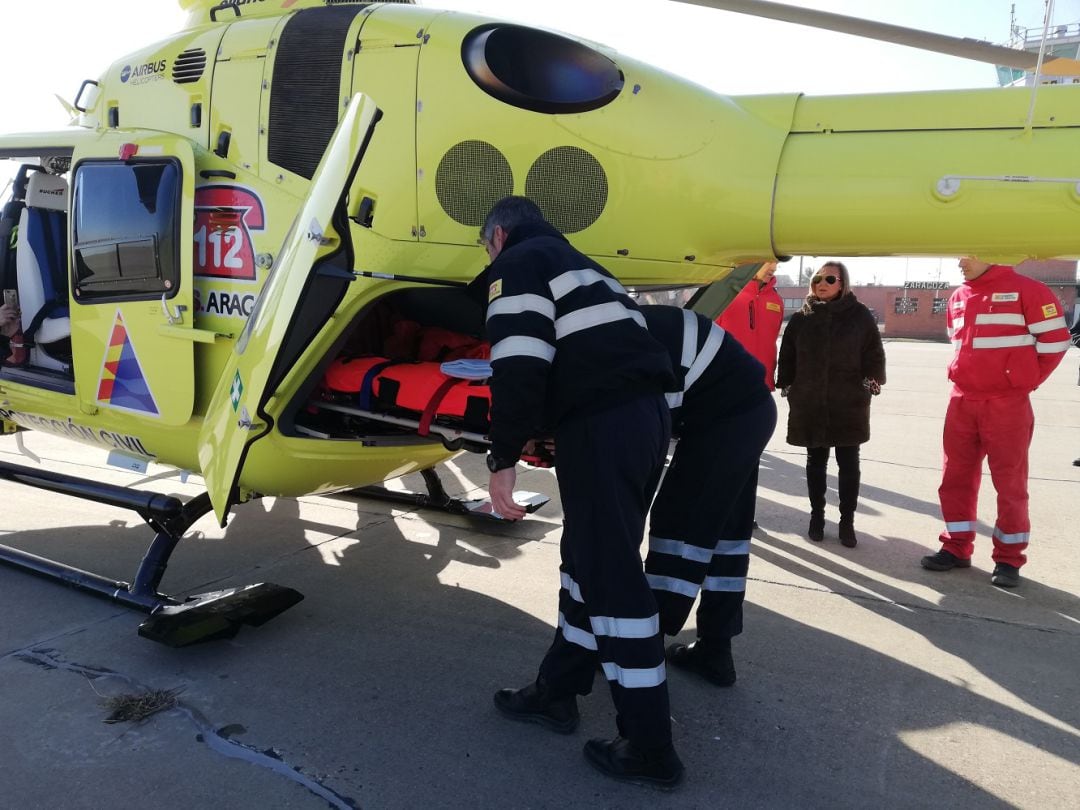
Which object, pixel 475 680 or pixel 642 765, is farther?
pixel 475 680

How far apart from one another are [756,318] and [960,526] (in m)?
1.81

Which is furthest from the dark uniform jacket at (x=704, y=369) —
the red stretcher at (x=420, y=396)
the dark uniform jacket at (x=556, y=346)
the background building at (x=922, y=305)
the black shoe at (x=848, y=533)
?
the background building at (x=922, y=305)

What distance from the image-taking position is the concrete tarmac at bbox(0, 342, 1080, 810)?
2.32 m

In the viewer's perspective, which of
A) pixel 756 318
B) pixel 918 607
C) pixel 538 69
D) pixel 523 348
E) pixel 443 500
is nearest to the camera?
pixel 523 348

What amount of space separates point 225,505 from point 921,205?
104 inches

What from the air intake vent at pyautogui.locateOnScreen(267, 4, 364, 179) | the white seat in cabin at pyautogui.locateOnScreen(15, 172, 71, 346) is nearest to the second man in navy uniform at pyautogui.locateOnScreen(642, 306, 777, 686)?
the air intake vent at pyautogui.locateOnScreen(267, 4, 364, 179)

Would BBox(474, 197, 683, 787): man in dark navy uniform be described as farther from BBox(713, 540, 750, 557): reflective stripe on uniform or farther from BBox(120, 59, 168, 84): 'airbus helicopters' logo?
BBox(120, 59, 168, 84): 'airbus helicopters' logo

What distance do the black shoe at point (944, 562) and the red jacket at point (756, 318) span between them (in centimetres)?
146

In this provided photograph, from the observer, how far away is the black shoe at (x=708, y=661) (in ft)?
9.62

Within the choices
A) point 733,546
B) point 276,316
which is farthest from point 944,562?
point 276,316

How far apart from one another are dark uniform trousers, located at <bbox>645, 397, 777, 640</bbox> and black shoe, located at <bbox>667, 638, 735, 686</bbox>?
51 mm

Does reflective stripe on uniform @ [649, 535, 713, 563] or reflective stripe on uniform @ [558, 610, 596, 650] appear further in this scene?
reflective stripe on uniform @ [649, 535, 713, 563]

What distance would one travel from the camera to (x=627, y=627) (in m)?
2.35

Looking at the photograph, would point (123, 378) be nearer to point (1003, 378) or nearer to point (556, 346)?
point (556, 346)
